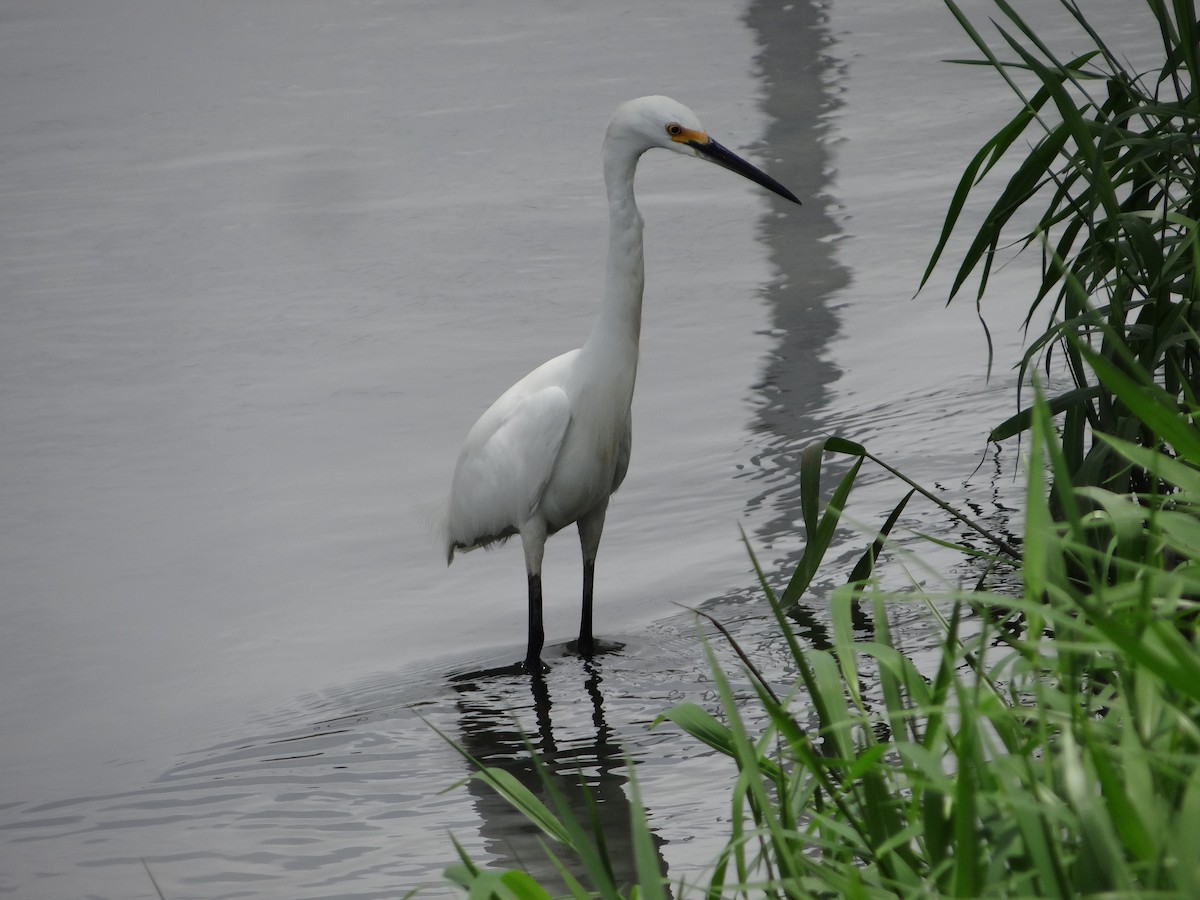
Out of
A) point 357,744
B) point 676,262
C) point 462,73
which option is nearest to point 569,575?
point 357,744

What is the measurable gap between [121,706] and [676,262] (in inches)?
138

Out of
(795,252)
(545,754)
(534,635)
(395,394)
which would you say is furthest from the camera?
(795,252)

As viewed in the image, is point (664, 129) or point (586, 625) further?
point (586, 625)

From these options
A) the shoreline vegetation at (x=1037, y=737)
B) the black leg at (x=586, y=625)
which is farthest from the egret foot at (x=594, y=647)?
the shoreline vegetation at (x=1037, y=737)

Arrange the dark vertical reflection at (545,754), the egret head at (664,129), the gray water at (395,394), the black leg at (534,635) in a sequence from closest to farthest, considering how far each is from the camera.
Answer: the dark vertical reflection at (545,754) → the gray water at (395,394) → the egret head at (664,129) → the black leg at (534,635)

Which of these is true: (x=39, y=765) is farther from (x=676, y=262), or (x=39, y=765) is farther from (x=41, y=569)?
(x=676, y=262)

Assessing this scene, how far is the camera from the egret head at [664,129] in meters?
→ 3.48

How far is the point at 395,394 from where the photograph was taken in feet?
17.8

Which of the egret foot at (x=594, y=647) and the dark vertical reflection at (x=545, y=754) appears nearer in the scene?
the dark vertical reflection at (x=545, y=754)

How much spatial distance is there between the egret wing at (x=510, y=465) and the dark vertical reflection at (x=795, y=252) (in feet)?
2.33

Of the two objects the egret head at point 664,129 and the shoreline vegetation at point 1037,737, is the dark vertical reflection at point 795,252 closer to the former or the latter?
the egret head at point 664,129

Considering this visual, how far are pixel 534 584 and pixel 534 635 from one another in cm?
13

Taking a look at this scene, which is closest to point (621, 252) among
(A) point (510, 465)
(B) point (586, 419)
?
(B) point (586, 419)

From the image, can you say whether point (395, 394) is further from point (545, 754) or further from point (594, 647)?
point (545, 754)
